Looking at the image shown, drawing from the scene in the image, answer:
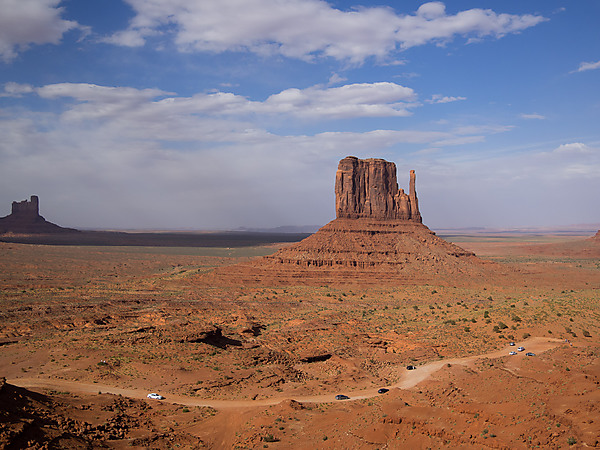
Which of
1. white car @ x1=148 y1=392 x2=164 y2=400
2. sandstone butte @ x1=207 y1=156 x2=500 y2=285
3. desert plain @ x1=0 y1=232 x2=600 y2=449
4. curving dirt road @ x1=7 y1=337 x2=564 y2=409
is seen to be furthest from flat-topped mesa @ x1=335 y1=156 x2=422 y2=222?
white car @ x1=148 y1=392 x2=164 y2=400

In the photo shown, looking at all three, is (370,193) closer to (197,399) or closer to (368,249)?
(368,249)

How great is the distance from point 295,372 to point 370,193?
220ft

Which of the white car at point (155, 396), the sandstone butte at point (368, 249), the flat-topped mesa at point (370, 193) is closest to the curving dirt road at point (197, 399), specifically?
the white car at point (155, 396)

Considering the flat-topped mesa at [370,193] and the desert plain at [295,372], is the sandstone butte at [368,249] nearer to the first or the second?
the flat-topped mesa at [370,193]

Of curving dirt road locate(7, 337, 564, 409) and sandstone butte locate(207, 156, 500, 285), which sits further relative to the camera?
sandstone butte locate(207, 156, 500, 285)

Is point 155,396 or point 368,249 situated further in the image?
point 368,249

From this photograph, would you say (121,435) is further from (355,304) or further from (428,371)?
(355,304)

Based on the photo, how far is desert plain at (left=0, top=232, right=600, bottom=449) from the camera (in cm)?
1817

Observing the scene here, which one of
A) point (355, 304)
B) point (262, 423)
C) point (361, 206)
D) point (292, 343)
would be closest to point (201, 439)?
point (262, 423)

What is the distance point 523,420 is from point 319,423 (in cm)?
853

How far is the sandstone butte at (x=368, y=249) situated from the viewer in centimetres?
8075

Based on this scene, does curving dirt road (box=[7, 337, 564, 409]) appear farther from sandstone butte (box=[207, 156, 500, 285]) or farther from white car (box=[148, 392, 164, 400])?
sandstone butte (box=[207, 156, 500, 285])

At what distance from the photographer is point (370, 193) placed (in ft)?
311

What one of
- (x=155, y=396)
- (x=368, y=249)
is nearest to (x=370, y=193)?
(x=368, y=249)
